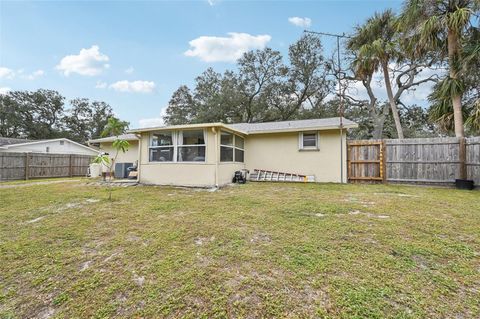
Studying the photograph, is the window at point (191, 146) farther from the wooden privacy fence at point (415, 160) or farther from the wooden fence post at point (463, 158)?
the wooden fence post at point (463, 158)

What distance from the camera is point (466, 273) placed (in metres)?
2.32

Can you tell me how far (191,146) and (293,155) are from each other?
446cm

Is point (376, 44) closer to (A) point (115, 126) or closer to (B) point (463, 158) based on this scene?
(B) point (463, 158)

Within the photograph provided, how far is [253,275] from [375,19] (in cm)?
1429

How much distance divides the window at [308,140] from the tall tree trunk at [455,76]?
4.84 metres

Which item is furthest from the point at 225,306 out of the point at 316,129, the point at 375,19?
the point at 375,19

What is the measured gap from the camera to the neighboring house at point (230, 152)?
819 centimetres

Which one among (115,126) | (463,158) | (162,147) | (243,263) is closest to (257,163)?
(162,147)

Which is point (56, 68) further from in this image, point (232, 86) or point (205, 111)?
point (232, 86)

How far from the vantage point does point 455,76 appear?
8.02m

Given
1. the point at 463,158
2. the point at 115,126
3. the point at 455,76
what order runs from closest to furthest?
the point at 115,126
the point at 463,158
the point at 455,76

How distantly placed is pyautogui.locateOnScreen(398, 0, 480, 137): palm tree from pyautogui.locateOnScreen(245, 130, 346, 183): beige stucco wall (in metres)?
3.79

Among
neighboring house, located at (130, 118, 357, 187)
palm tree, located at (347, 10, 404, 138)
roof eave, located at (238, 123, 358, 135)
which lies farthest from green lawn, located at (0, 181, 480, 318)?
palm tree, located at (347, 10, 404, 138)

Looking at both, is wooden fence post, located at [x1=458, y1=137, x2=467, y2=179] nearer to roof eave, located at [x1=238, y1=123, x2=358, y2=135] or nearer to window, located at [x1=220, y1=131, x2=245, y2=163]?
roof eave, located at [x1=238, y1=123, x2=358, y2=135]
